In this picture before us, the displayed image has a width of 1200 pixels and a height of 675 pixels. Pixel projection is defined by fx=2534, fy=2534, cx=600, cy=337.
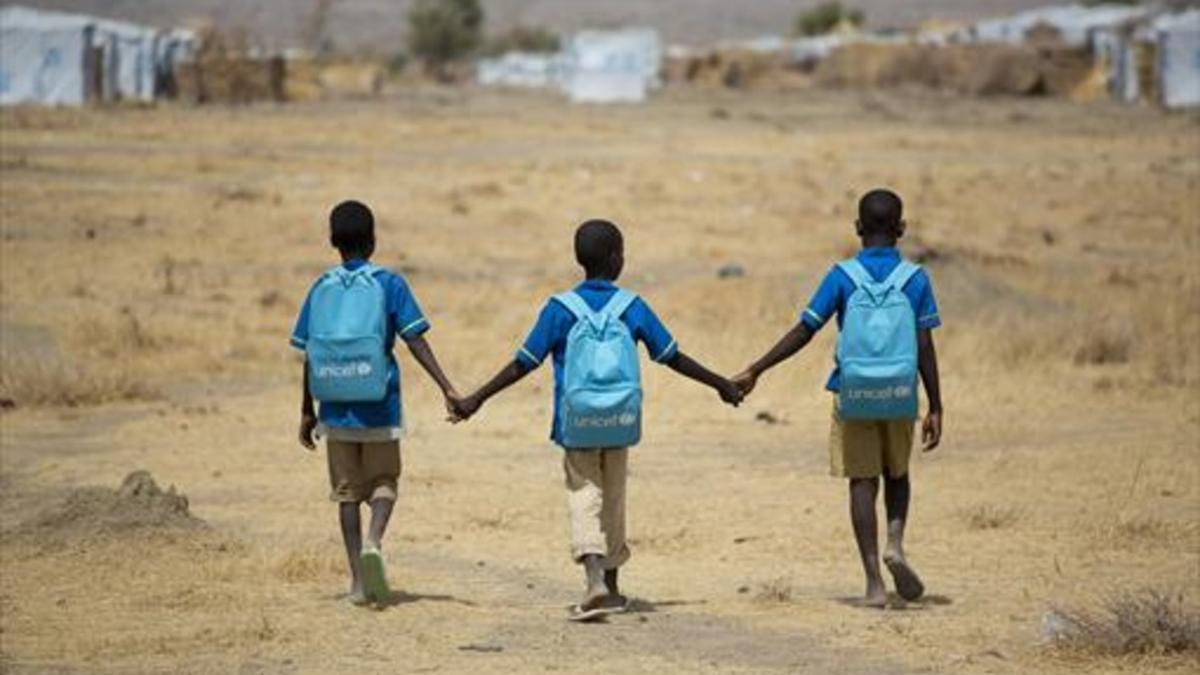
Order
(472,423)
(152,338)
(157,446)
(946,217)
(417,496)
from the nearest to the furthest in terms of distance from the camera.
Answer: (417,496) < (157,446) < (472,423) < (152,338) < (946,217)

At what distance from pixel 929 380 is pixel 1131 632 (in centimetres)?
143

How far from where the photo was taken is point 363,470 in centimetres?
959

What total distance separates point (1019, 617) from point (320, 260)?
1534 cm

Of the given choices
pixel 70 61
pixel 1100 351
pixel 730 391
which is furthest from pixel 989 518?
pixel 70 61

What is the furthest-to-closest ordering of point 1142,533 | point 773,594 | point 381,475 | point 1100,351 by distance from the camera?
point 1100,351 → point 1142,533 → point 773,594 → point 381,475

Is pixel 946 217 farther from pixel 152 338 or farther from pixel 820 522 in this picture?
pixel 820 522

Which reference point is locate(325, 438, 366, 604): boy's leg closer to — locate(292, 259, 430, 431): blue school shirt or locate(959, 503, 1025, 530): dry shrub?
locate(292, 259, 430, 431): blue school shirt

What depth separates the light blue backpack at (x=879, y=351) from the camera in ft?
30.1

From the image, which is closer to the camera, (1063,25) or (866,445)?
(866,445)

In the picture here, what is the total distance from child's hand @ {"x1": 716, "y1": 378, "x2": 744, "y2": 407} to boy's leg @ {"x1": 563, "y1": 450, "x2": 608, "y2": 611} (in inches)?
23.2

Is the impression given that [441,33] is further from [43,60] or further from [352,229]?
[352,229]

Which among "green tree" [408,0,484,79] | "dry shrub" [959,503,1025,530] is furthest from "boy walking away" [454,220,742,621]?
"green tree" [408,0,484,79]

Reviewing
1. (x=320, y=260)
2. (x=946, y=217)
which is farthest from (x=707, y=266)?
Answer: (x=946, y=217)

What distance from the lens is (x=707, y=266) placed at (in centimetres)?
2441
